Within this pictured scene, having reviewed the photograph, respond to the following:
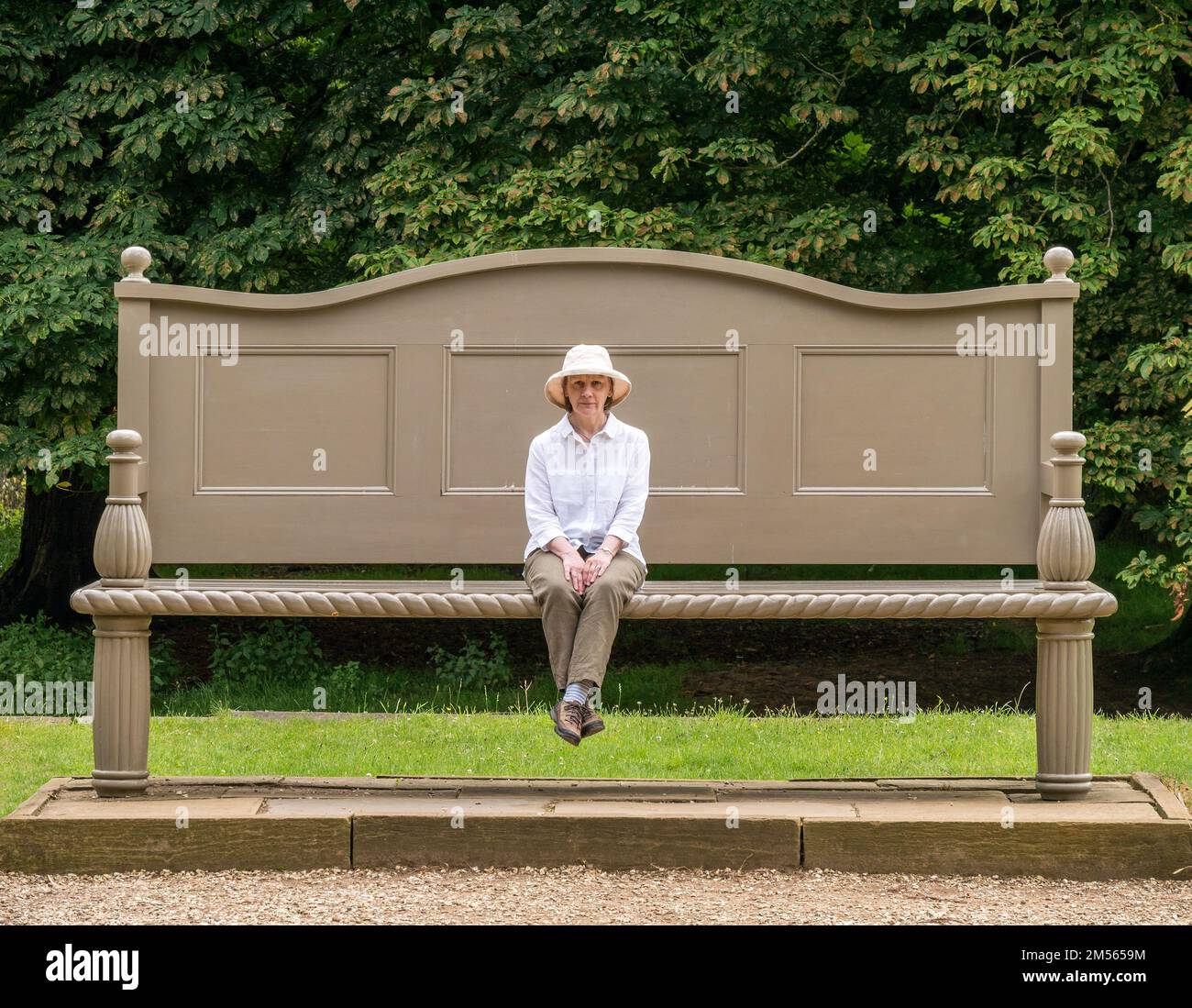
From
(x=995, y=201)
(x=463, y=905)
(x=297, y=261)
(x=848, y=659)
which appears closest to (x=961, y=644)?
(x=848, y=659)

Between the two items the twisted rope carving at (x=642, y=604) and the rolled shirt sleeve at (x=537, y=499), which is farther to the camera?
the rolled shirt sleeve at (x=537, y=499)

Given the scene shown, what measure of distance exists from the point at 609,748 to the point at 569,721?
5.93ft

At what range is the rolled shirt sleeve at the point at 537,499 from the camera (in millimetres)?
4859

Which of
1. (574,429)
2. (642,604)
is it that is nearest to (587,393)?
(574,429)

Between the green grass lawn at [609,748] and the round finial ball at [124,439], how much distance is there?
52.6 inches

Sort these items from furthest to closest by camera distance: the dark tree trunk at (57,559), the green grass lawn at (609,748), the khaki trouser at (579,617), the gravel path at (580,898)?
the dark tree trunk at (57,559), the green grass lawn at (609,748), the khaki trouser at (579,617), the gravel path at (580,898)

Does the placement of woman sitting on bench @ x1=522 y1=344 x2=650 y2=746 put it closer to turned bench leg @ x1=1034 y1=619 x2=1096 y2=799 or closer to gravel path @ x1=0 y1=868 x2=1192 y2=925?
gravel path @ x1=0 y1=868 x2=1192 y2=925

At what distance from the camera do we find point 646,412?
17.9 feet

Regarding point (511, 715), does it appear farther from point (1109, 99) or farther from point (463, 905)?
point (1109, 99)

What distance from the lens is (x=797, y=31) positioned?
29.1ft

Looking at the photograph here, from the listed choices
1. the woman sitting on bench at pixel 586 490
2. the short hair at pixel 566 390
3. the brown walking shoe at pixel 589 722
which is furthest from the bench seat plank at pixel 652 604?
the short hair at pixel 566 390

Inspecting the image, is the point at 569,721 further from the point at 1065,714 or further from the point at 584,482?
the point at 1065,714

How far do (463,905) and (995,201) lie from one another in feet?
19.5

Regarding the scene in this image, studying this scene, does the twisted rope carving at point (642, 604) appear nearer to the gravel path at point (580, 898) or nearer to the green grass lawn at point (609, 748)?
the gravel path at point (580, 898)
